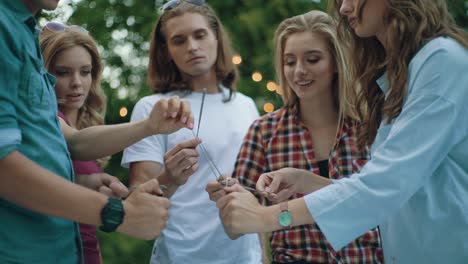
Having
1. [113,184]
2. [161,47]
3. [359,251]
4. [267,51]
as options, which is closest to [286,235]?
[359,251]

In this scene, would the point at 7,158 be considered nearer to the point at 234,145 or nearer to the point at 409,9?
the point at 409,9

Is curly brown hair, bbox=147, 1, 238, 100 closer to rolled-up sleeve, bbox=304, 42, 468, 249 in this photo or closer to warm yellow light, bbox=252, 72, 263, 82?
warm yellow light, bbox=252, 72, 263, 82

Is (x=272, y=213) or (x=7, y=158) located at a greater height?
(x=7, y=158)

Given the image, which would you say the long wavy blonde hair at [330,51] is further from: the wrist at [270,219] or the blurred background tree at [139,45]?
the blurred background tree at [139,45]

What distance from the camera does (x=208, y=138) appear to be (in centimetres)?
266

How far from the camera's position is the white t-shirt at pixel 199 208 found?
2.54 m

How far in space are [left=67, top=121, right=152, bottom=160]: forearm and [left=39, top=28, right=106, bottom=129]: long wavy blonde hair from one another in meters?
0.62

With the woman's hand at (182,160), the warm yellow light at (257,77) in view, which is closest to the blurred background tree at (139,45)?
the warm yellow light at (257,77)

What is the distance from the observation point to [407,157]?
64.9 inches

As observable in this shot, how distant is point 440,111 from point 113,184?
3.18ft

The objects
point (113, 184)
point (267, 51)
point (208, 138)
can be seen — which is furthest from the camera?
point (267, 51)

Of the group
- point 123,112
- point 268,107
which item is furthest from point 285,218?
point 123,112

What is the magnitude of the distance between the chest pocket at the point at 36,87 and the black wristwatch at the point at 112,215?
0.30 m

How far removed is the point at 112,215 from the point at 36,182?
0.20 metres
